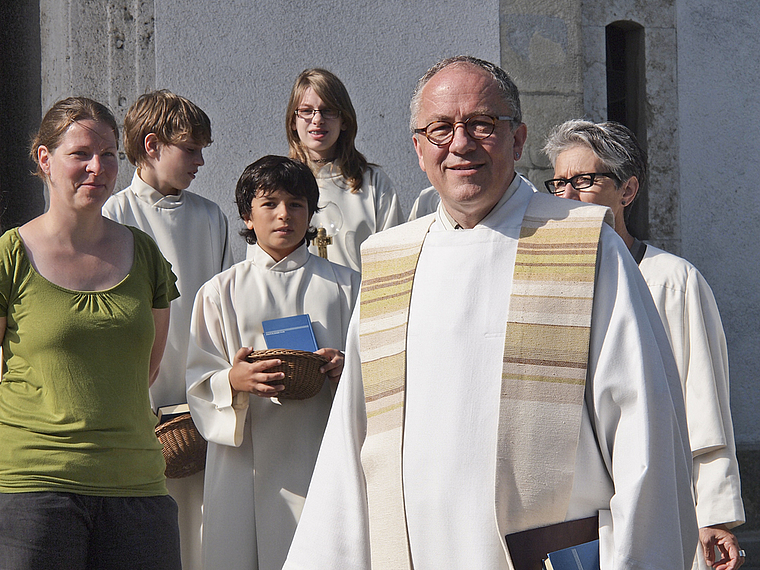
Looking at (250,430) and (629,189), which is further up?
(629,189)

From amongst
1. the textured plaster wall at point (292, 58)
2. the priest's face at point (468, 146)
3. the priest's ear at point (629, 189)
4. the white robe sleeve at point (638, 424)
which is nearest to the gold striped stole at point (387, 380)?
the priest's face at point (468, 146)

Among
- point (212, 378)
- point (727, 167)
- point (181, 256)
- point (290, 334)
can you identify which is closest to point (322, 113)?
point (181, 256)

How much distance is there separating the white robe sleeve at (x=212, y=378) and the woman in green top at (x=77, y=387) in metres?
0.64

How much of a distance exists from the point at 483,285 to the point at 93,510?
135 cm

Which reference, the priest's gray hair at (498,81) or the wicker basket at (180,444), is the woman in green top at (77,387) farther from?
the priest's gray hair at (498,81)

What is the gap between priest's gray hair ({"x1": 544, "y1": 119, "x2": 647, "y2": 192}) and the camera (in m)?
3.38

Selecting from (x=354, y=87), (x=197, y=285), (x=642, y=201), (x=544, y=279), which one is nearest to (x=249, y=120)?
(x=354, y=87)

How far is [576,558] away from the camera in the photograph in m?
2.00

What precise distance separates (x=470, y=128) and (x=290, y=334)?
5.09 ft

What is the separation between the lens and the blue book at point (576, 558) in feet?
6.52

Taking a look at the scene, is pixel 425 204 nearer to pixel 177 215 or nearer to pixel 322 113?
pixel 322 113

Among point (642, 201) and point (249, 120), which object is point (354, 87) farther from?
point (642, 201)

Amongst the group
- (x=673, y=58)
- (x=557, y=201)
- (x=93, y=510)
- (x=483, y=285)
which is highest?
(x=673, y=58)

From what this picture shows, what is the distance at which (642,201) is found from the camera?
6.85 m
